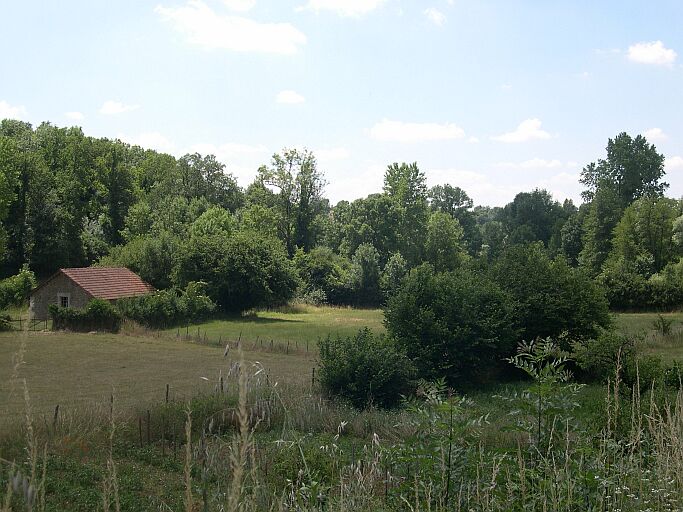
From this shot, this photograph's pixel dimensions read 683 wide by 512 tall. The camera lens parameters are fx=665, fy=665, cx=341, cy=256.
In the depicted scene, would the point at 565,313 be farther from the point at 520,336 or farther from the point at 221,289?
the point at 221,289

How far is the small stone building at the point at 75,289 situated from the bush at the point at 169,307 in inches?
123

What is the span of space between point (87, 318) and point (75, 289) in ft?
21.8

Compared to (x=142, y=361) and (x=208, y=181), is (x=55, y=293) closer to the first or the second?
(x=142, y=361)

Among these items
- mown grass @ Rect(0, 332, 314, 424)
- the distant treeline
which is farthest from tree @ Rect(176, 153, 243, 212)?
mown grass @ Rect(0, 332, 314, 424)

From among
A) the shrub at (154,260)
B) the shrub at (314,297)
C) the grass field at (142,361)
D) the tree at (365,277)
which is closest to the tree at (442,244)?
the tree at (365,277)

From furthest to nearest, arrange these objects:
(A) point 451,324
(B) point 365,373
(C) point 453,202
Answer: (C) point 453,202
(A) point 451,324
(B) point 365,373

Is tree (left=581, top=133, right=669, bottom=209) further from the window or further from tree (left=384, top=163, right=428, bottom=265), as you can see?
the window

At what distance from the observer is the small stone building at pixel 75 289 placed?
4278 cm

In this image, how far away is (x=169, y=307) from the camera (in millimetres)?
41344

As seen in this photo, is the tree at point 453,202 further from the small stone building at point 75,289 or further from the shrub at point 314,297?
the small stone building at point 75,289

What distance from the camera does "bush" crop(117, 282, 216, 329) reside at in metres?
39.1

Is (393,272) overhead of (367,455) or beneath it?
overhead

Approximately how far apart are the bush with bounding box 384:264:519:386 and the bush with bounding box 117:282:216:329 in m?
19.9

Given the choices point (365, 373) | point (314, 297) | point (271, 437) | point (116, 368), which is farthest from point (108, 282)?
point (271, 437)
